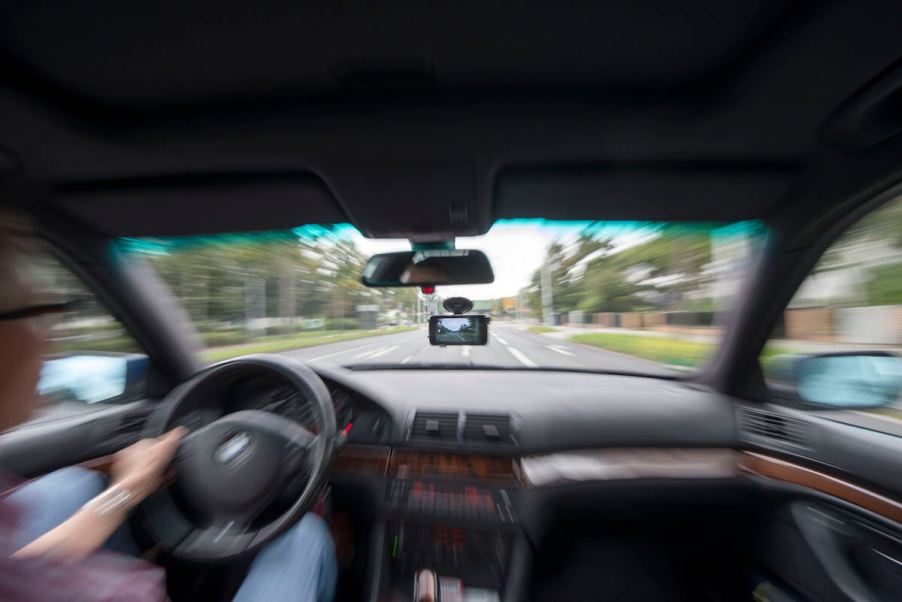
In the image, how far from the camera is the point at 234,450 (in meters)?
1.68

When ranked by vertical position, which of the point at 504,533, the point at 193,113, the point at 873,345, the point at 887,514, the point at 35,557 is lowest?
the point at 504,533

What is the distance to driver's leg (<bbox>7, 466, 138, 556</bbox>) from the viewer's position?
1491 millimetres

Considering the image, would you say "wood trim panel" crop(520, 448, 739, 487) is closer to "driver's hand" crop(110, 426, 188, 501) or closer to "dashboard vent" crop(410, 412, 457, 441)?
"dashboard vent" crop(410, 412, 457, 441)

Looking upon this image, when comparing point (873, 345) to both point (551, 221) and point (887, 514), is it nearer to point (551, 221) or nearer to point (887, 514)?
point (887, 514)

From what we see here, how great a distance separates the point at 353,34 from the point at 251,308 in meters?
2.65

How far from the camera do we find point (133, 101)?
5.40 ft

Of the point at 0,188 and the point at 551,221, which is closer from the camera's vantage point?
the point at 0,188

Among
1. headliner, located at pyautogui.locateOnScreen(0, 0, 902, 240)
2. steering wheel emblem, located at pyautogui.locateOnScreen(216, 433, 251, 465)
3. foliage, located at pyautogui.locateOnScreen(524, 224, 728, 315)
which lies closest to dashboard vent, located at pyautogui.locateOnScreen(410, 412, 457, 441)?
steering wheel emblem, located at pyautogui.locateOnScreen(216, 433, 251, 465)

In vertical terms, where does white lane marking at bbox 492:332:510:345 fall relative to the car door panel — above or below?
above

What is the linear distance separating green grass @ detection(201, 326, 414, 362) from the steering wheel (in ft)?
3.31

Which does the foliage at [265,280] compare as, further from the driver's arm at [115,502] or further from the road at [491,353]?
the driver's arm at [115,502]

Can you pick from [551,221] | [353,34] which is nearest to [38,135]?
[353,34]

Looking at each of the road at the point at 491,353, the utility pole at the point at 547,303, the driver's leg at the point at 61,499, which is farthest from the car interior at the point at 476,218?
the utility pole at the point at 547,303

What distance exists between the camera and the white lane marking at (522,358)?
3146 millimetres
